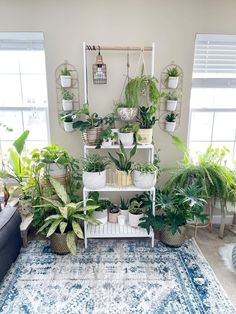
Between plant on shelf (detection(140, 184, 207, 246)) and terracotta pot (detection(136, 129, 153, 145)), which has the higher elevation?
terracotta pot (detection(136, 129, 153, 145))

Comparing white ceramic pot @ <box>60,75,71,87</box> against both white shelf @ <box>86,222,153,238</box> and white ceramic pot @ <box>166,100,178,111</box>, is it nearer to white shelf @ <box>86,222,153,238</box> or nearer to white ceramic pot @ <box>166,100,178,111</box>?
white ceramic pot @ <box>166,100,178,111</box>

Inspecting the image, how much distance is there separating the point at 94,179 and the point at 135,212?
59cm

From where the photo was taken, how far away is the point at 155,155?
2.64 meters

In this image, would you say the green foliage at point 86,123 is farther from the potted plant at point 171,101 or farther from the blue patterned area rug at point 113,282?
the blue patterned area rug at point 113,282

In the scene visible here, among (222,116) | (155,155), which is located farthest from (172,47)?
(155,155)

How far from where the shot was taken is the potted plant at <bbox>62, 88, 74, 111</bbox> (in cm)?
238

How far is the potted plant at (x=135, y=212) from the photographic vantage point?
2.43m

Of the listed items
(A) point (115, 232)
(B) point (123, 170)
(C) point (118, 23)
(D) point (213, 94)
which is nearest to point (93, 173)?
(B) point (123, 170)

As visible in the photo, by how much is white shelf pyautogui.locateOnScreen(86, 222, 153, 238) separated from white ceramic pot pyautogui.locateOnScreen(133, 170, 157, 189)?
483 mm

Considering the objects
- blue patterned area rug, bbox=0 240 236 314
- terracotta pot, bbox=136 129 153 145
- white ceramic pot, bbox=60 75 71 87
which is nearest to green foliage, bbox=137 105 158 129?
terracotta pot, bbox=136 129 153 145

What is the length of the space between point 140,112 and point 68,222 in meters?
1.25

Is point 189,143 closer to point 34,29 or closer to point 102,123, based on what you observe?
point 102,123

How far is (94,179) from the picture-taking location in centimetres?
221

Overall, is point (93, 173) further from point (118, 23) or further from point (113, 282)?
point (118, 23)
